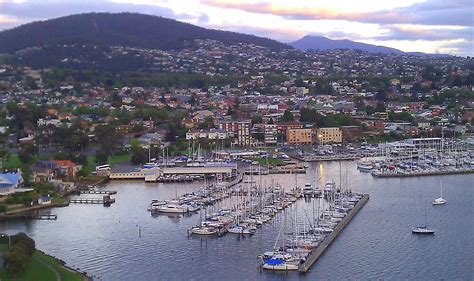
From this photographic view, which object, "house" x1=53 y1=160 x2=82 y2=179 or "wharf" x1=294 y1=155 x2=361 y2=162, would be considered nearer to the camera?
"house" x1=53 y1=160 x2=82 y2=179

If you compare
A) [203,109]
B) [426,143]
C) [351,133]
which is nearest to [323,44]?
[203,109]

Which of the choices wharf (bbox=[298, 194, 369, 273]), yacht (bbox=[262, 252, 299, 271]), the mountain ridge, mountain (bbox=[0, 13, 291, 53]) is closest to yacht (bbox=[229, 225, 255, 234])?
wharf (bbox=[298, 194, 369, 273])

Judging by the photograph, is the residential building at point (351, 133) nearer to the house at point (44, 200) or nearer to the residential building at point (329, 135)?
the residential building at point (329, 135)

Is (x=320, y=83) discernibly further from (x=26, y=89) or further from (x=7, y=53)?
(x=7, y=53)

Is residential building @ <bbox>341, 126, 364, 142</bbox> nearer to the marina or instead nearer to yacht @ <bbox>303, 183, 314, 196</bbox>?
yacht @ <bbox>303, 183, 314, 196</bbox>

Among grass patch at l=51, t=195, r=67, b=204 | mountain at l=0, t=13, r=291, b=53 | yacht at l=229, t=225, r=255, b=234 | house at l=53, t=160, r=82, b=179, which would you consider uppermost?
mountain at l=0, t=13, r=291, b=53

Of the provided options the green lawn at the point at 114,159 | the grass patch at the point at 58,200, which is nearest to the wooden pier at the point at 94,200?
the grass patch at the point at 58,200

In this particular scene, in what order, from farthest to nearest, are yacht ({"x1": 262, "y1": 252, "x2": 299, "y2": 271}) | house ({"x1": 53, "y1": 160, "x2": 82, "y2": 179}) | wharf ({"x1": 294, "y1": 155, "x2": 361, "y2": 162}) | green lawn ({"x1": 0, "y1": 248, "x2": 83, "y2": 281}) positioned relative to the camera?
wharf ({"x1": 294, "y1": 155, "x2": 361, "y2": 162}) < house ({"x1": 53, "y1": 160, "x2": 82, "y2": 179}) < yacht ({"x1": 262, "y1": 252, "x2": 299, "y2": 271}) < green lawn ({"x1": 0, "y1": 248, "x2": 83, "y2": 281})

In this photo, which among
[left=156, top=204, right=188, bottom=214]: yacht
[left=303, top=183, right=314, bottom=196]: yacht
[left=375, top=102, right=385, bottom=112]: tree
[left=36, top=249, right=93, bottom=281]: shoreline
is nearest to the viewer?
[left=36, top=249, right=93, bottom=281]: shoreline
